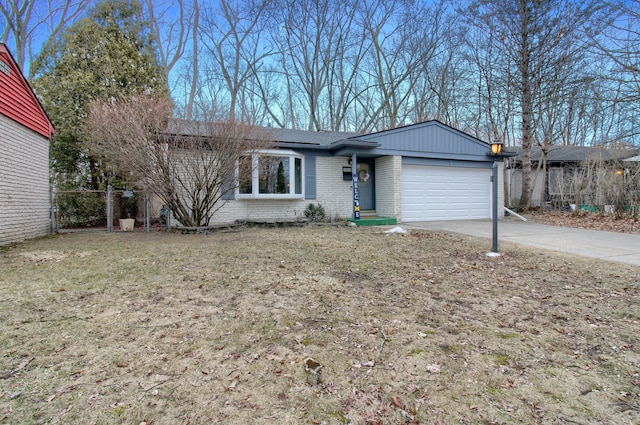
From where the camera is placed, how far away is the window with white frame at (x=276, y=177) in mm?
10672

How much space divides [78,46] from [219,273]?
11.2 metres

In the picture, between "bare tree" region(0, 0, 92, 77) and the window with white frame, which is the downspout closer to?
the window with white frame

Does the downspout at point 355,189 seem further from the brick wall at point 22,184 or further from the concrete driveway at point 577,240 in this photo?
the brick wall at point 22,184

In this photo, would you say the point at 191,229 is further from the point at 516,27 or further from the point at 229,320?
the point at 516,27

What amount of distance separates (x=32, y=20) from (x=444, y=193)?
21.7 metres

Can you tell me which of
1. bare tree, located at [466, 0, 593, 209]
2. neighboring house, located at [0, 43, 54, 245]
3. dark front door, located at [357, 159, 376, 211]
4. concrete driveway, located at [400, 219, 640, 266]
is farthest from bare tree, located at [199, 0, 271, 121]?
concrete driveway, located at [400, 219, 640, 266]

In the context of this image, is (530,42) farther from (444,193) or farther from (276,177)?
(276,177)

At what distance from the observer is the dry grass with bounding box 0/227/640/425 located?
1921 millimetres

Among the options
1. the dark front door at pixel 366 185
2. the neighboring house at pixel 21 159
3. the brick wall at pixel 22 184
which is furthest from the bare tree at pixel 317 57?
the brick wall at pixel 22 184

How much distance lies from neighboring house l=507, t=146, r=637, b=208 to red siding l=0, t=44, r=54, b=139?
16668 millimetres

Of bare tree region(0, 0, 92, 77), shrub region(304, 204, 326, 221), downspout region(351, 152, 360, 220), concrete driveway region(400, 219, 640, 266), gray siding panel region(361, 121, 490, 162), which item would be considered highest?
bare tree region(0, 0, 92, 77)

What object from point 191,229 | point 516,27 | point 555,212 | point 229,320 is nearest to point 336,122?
point 516,27

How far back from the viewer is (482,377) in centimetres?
222

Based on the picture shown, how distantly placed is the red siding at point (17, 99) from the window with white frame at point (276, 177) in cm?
523
